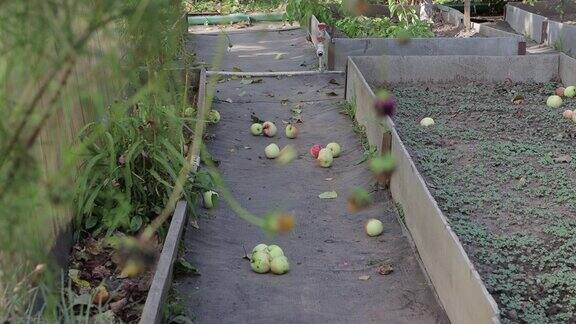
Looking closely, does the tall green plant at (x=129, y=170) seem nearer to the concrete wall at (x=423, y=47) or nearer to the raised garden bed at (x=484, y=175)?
the raised garden bed at (x=484, y=175)

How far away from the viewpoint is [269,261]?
397 cm

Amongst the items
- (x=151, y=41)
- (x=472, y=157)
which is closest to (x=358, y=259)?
(x=472, y=157)

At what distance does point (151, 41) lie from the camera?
1.66 meters

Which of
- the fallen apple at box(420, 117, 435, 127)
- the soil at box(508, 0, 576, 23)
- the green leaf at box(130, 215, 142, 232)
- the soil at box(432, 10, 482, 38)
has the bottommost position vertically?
the soil at box(508, 0, 576, 23)

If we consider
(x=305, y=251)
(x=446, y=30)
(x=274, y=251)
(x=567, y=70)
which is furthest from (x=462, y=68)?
(x=274, y=251)

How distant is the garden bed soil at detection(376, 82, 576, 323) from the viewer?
3.32 metres

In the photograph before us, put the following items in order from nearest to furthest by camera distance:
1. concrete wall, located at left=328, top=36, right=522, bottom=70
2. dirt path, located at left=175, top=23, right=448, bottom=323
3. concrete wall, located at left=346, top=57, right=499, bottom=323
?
1. concrete wall, located at left=346, top=57, right=499, bottom=323
2. dirt path, located at left=175, top=23, right=448, bottom=323
3. concrete wall, located at left=328, top=36, right=522, bottom=70

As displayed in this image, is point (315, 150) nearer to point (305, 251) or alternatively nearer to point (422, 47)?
point (305, 251)

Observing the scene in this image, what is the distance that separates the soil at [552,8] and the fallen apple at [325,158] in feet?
29.8

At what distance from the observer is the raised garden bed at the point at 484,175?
3.28m

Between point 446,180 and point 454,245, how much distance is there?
1.43 metres

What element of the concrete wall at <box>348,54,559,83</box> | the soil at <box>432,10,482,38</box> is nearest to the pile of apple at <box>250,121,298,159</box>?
the concrete wall at <box>348,54,559,83</box>

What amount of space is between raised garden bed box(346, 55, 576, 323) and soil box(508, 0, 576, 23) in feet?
21.0

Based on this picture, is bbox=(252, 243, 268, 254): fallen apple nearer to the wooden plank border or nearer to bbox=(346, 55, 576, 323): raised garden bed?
the wooden plank border
